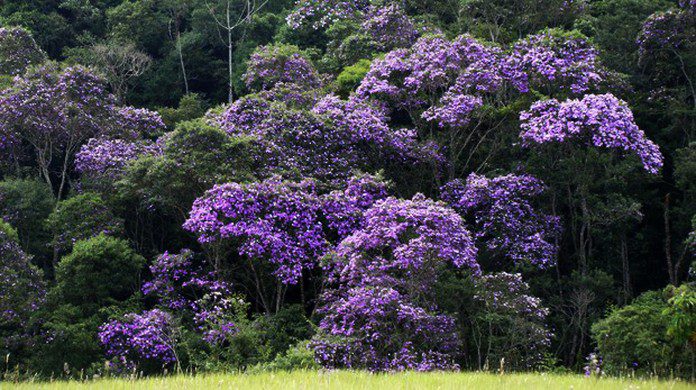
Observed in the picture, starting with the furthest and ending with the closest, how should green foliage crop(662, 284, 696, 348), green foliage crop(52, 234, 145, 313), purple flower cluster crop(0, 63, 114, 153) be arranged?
1. purple flower cluster crop(0, 63, 114, 153)
2. green foliage crop(52, 234, 145, 313)
3. green foliage crop(662, 284, 696, 348)

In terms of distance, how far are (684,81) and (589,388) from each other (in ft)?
59.1

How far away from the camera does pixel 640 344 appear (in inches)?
508

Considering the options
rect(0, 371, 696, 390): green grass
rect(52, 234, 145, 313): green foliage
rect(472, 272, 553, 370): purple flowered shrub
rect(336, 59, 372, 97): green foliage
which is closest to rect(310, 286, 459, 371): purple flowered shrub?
rect(472, 272, 553, 370): purple flowered shrub

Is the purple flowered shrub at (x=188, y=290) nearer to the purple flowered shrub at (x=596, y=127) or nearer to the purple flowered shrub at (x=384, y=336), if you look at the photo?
the purple flowered shrub at (x=384, y=336)

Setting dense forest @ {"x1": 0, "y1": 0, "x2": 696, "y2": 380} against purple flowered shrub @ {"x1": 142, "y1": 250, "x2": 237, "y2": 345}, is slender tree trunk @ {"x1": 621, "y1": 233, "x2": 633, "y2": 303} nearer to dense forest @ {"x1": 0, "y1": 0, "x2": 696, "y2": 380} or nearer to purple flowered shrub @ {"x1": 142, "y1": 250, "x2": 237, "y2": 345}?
dense forest @ {"x1": 0, "y1": 0, "x2": 696, "y2": 380}

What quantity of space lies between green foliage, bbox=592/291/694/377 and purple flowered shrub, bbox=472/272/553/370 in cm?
138

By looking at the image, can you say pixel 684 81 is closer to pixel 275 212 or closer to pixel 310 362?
pixel 275 212

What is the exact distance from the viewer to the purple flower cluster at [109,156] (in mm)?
21484

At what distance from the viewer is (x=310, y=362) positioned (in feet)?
44.3

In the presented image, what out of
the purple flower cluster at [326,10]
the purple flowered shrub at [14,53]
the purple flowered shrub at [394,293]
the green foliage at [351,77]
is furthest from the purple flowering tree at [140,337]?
the purple flower cluster at [326,10]

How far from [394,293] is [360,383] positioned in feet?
21.6

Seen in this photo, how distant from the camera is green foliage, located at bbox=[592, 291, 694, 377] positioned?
1256cm

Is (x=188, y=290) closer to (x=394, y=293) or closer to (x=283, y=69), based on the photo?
(x=394, y=293)

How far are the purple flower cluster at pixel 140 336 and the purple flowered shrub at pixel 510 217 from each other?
7464 millimetres
